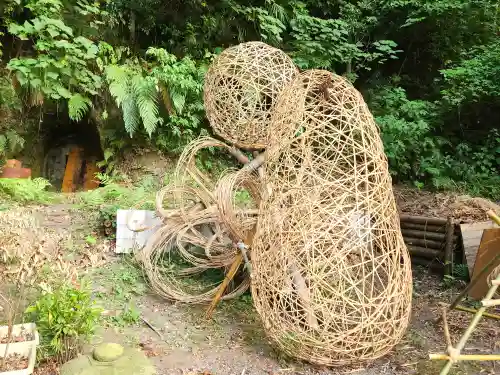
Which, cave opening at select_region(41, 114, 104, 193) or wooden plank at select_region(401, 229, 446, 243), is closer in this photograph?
wooden plank at select_region(401, 229, 446, 243)

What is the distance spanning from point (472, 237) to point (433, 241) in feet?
1.37

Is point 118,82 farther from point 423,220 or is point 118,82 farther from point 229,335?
point 423,220

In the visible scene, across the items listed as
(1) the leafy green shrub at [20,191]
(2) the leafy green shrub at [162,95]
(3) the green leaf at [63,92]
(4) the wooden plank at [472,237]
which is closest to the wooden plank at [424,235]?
(4) the wooden plank at [472,237]

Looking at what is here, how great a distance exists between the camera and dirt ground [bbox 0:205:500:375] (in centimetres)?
282

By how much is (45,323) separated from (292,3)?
636 centimetres

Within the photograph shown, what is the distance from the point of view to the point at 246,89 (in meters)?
4.21

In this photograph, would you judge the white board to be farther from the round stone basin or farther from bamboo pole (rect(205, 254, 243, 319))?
the round stone basin

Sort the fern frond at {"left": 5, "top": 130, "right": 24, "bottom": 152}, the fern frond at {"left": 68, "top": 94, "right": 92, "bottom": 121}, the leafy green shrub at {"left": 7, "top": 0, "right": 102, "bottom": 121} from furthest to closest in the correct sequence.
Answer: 1. the fern frond at {"left": 5, "top": 130, "right": 24, "bottom": 152}
2. the fern frond at {"left": 68, "top": 94, "right": 92, "bottom": 121}
3. the leafy green shrub at {"left": 7, "top": 0, "right": 102, "bottom": 121}

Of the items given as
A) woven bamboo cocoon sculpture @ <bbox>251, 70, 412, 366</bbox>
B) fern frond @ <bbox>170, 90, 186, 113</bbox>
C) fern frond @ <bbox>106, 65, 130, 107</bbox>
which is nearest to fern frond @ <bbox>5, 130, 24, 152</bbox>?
fern frond @ <bbox>106, 65, 130, 107</bbox>

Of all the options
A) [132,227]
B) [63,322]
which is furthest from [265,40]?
[63,322]

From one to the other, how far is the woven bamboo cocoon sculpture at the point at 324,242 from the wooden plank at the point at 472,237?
167 centimetres

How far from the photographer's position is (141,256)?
3.98m

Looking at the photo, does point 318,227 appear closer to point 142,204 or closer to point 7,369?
point 7,369

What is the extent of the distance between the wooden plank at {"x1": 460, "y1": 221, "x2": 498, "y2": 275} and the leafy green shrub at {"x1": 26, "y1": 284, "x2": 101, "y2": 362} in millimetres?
3284
